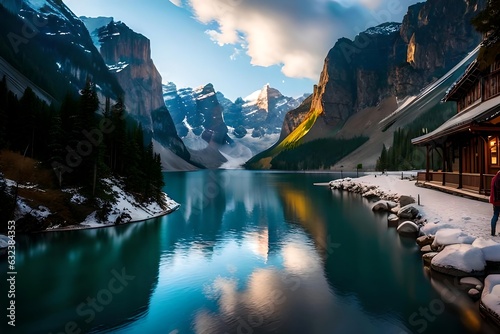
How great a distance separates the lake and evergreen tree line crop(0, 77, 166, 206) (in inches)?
261

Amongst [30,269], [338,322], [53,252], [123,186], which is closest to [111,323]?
[338,322]

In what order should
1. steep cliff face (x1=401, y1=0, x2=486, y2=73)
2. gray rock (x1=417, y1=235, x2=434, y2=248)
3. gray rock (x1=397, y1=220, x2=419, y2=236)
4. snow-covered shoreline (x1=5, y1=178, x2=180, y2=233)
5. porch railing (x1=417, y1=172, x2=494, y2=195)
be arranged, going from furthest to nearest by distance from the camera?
steep cliff face (x1=401, y1=0, x2=486, y2=73)
snow-covered shoreline (x1=5, y1=178, x2=180, y2=233)
porch railing (x1=417, y1=172, x2=494, y2=195)
gray rock (x1=397, y1=220, x2=419, y2=236)
gray rock (x1=417, y1=235, x2=434, y2=248)

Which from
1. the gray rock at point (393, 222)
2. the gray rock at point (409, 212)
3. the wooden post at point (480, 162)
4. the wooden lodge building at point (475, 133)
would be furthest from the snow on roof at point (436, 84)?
the gray rock at point (393, 222)

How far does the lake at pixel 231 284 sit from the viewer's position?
9250 mm

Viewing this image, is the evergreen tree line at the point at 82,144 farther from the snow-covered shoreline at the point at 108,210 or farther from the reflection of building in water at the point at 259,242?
the reflection of building in water at the point at 259,242

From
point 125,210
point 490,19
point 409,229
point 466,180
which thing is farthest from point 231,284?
point 466,180

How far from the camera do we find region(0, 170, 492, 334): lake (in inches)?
364

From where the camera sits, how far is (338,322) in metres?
9.25

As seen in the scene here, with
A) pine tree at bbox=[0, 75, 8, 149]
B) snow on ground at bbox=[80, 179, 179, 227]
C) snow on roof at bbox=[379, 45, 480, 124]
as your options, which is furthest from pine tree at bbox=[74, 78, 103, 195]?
snow on roof at bbox=[379, 45, 480, 124]

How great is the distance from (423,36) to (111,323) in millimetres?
239462

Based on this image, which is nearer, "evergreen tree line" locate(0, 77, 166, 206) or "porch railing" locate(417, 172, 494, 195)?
"porch railing" locate(417, 172, 494, 195)

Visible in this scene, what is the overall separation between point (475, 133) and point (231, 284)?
19871 mm

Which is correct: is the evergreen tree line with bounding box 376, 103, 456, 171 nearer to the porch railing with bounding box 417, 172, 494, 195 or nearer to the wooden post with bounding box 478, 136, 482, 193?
the porch railing with bounding box 417, 172, 494, 195

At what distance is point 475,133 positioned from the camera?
2139 centimetres
